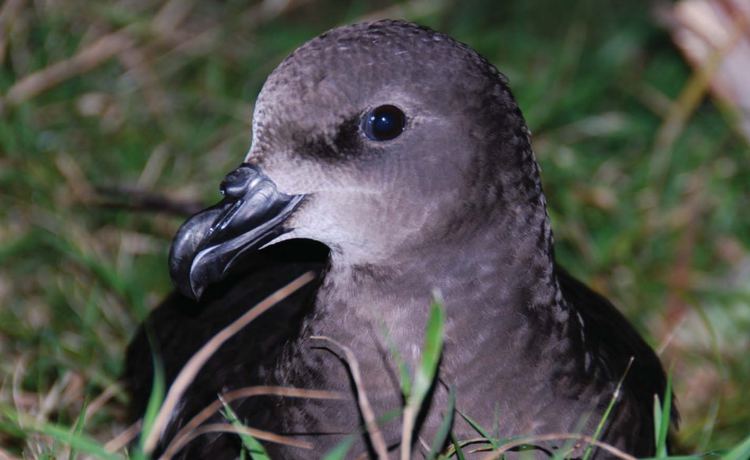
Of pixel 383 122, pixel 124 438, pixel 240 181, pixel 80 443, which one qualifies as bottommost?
pixel 124 438

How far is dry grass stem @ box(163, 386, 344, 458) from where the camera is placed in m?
2.51

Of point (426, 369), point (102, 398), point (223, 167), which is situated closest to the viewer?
point (426, 369)

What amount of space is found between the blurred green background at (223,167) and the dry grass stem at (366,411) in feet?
3.56

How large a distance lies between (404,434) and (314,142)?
1.84 feet

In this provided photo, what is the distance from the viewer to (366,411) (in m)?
2.36

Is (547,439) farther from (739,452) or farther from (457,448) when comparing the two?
(739,452)

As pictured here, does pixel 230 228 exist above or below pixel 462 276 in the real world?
above

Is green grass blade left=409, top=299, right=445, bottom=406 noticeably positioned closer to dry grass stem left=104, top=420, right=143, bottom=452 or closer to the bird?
the bird

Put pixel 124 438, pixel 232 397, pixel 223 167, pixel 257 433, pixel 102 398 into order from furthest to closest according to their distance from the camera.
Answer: pixel 223 167
pixel 102 398
pixel 124 438
pixel 232 397
pixel 257 433

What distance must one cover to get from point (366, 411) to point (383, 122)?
0.54 m

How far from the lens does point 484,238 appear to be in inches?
95.0

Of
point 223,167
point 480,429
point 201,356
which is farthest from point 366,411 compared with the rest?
point 223,167

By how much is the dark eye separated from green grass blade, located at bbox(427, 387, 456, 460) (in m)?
0.51

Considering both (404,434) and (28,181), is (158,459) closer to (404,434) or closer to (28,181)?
(404,434)
